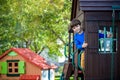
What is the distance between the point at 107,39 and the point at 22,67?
11170mm

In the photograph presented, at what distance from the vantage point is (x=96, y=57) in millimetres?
14031

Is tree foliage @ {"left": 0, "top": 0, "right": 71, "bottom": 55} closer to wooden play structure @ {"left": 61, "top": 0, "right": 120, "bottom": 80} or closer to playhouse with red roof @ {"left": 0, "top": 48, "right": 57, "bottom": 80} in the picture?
playhouse with red roof @ {"left": 0, "top": 48, "right": 57, "bottom": 80}

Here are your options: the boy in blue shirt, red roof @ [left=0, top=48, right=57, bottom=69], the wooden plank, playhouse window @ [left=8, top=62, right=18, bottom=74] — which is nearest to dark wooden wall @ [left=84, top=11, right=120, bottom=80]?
the boy in blue shirt

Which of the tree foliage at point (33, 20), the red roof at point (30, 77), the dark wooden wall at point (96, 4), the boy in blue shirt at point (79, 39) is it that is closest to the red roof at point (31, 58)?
the red roof at point (30, 77)

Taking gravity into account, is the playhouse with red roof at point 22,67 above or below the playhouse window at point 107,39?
below

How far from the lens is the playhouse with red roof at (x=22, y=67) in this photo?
2386 cm

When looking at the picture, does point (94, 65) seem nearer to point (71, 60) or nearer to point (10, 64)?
point (71, 60)

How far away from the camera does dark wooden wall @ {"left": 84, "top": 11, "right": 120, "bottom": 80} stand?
1397 centimetres

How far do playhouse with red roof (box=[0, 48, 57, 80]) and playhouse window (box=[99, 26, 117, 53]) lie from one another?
9768 millimetres

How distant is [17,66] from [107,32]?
11.6 metres

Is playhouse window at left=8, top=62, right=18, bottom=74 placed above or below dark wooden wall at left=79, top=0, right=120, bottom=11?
below

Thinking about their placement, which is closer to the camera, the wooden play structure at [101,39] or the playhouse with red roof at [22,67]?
the wooden play structure at [101,39]

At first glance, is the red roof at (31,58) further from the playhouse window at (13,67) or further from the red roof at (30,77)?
the playhouse window at (13,67)

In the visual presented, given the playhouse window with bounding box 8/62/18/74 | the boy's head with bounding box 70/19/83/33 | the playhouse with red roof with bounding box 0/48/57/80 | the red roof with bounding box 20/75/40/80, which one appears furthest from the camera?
the playhouse window with bounding box 8/62/18/74
